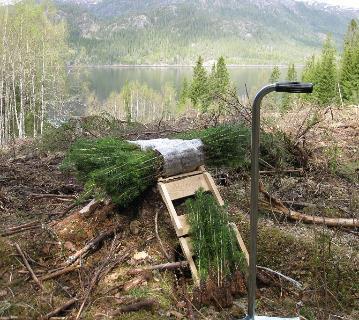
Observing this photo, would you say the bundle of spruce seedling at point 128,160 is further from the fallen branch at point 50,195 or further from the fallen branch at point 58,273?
the fallen branch at point 58,273

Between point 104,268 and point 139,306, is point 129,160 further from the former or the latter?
point 139,306

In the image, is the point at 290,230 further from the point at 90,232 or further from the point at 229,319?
the point at 90,232

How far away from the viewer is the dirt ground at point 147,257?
3387mm

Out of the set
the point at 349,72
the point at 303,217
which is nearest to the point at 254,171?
the point at 303,217

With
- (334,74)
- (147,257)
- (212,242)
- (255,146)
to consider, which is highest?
(334,74)

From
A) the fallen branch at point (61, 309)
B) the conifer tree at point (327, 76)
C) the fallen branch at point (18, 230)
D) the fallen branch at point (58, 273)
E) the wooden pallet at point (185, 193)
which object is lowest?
the fallen branch at point (61, 309)

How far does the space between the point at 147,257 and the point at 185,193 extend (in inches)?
28.7

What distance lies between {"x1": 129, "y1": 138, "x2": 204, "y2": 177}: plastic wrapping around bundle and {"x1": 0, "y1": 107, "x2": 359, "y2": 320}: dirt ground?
44 cm

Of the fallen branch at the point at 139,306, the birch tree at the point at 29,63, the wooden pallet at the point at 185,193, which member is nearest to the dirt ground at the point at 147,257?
the fallen branch at the point at 139,306

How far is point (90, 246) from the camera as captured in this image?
4.11 meters

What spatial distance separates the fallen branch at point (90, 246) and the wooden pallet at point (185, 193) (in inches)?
26.6

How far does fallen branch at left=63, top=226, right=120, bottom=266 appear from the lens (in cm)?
396

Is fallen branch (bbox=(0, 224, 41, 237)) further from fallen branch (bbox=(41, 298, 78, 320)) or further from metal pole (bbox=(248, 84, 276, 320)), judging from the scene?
metal pole (bbox=(248, 84, 276, 320))

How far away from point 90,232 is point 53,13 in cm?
3010
